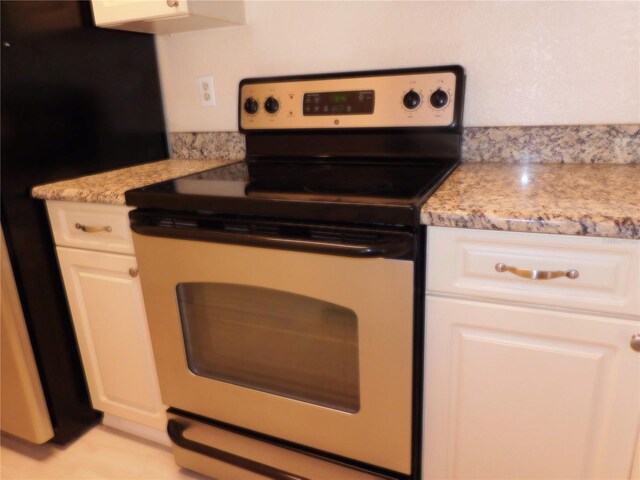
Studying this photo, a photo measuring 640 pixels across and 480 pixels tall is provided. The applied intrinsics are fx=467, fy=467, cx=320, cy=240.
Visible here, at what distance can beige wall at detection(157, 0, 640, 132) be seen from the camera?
3.76 feet

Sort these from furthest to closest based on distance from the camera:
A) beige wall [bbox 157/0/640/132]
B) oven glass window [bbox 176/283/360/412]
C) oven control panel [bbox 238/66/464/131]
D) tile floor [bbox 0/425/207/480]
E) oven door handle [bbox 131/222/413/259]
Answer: tile floor [bbox 0/425/207/480] < oven control panel [bbox 238/66/464/131] < beige wall [bbox 157/0/640/132] < oven glass window [bbox 176/283/360/412] < oven door handle [bbox 131/222/413/259]

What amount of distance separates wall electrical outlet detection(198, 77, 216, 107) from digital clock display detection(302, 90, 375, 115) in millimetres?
405

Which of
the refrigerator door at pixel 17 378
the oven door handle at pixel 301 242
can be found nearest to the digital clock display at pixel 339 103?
the oven door handle at pixel 301 242

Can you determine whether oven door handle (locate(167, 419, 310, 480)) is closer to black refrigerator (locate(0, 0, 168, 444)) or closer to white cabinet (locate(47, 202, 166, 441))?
white cabinet (locate(47, 202, 166, 441))

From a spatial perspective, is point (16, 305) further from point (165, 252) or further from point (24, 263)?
point (165, 252)

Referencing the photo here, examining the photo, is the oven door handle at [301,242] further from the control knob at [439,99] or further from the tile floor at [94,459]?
the tile floor at [94,459]

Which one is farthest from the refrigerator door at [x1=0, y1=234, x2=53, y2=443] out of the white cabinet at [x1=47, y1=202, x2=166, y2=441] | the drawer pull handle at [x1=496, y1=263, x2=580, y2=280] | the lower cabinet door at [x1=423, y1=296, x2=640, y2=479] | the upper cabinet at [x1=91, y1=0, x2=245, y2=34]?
the drawer pull handle at [x1=496, y1=263, x2=580, y2=280]

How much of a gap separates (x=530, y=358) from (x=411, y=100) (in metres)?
0.73

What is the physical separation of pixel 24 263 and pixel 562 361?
4.35ft

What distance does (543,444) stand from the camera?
0.93 metres

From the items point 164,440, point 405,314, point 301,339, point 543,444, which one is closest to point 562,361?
point 543,444

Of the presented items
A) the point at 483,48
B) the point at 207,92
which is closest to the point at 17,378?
the point at 207,92

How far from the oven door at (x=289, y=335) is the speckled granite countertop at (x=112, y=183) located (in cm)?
17

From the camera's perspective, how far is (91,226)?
4.13 feet
